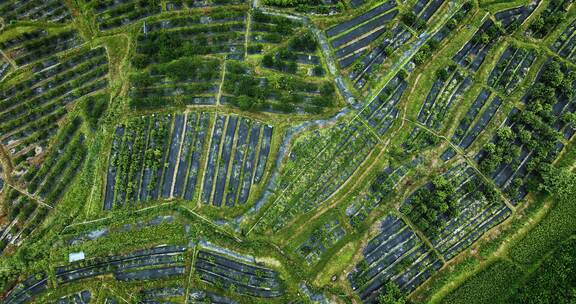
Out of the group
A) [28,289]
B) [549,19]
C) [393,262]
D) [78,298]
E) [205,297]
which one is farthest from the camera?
[549,19]

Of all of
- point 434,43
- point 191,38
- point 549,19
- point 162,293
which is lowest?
point 162,293

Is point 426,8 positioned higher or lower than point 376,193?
higher

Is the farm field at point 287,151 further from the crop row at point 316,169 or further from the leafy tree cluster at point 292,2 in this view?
the leafy tree cluster at point 292,2

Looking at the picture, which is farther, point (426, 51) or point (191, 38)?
point (191, 38)

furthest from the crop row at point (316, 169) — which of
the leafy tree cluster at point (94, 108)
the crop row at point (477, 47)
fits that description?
the leafy tree cluster at point (94, 108)

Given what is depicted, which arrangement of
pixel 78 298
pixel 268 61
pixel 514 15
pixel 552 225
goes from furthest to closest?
pixel 514 15
pixel 268 61
pixel 552 225
pixel 78 298

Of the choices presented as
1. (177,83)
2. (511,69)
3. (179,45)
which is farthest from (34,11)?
(511,69)

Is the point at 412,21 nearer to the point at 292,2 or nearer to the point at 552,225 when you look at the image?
the point at 292,2
